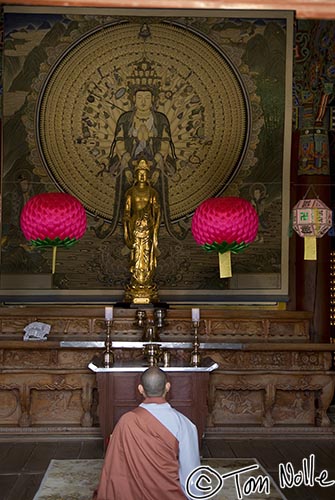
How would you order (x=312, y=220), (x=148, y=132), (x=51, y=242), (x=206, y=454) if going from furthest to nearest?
(x=148, y=132) → (x=312, y=220) → (x=51, y=242) → (x=206, y=454)

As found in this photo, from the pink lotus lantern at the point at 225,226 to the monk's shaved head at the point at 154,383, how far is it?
211 centimetres

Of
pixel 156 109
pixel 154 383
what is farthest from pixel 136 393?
pixel 156 109

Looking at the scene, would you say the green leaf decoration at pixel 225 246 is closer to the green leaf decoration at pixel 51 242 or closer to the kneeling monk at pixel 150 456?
the green leaf decoration at pixel 51 242

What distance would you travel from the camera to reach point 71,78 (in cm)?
630

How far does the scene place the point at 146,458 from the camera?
9.97 ft

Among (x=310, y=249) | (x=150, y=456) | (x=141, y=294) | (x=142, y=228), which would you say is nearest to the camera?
(x=150, y=456)

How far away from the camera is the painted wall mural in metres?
6.23

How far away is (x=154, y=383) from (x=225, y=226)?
218 centimetres

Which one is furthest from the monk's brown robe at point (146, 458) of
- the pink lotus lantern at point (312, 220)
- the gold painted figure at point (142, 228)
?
the gold painted figure at point (142, 228)

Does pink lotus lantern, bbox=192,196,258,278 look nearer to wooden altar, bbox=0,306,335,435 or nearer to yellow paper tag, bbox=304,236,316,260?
yellow paper tag, bbox=304,236,316,260

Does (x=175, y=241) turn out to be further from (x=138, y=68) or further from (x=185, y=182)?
(x=138, y=68)

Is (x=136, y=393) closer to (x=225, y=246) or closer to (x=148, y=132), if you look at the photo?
(x=225, y=246)

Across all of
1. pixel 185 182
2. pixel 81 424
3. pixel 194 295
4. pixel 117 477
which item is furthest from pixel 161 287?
pixel 117 477

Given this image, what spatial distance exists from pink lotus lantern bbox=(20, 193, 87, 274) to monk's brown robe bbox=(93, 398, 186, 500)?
2.34 metres
